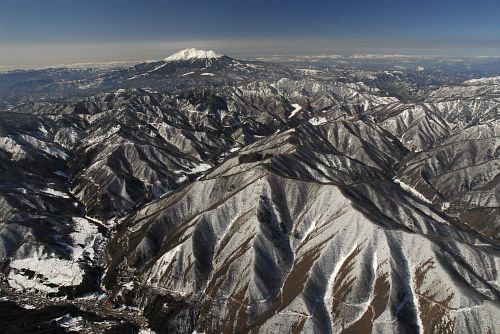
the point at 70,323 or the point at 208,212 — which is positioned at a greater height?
the point at 208,212

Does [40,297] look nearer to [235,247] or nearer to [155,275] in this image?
[155,275]

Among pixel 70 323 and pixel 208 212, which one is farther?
pixel 208 212

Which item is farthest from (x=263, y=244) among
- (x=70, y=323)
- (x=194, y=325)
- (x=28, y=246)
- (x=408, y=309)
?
(x=28, y=246)

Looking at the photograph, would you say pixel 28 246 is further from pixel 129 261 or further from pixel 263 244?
pixel 263 244

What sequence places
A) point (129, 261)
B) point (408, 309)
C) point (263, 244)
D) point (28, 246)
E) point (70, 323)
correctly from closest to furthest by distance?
point (408, 309)
point (70, 323)
point (263, 244)
point (129, 261)
point (28, 246)

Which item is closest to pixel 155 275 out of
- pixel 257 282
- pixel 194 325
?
pixel 194 325

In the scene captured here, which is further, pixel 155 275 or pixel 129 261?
pixel 129 261

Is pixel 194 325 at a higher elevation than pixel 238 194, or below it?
below

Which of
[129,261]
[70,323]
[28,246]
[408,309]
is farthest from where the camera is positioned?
[28,246]

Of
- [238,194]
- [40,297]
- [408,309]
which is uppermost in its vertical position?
[238,194]
